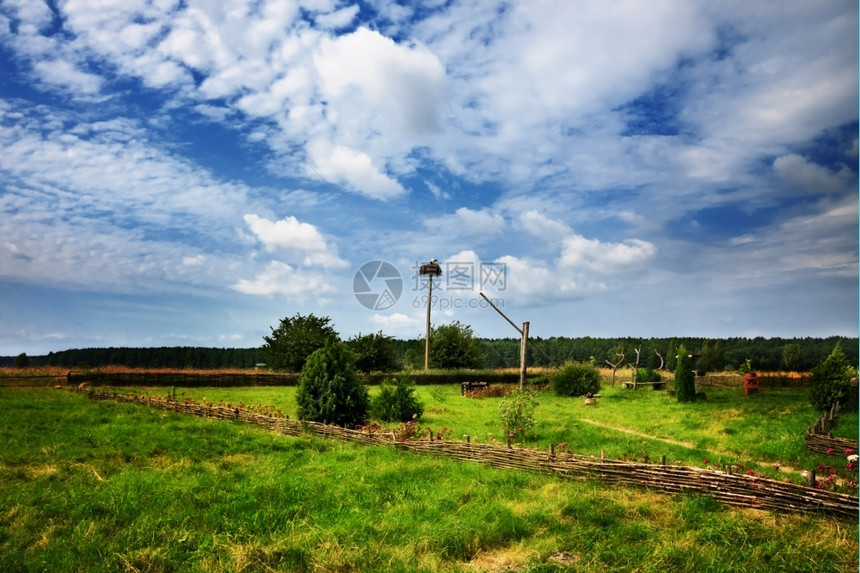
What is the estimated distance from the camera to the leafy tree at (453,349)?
4209 centimetres

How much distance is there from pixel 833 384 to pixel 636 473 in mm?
12279

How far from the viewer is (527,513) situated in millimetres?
6988

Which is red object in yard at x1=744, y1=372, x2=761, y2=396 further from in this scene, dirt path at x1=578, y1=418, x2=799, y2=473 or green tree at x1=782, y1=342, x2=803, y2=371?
green tree at x1=782, y1=342, x2=803, y2=371

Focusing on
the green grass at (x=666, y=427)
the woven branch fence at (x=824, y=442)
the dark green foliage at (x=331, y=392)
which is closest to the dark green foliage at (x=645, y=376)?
the green grass at (x=666, y=427)

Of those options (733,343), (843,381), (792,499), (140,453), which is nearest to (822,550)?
(792,499)

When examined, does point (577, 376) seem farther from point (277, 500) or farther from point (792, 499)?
point (277, 500)

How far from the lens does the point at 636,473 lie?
8.58 meters

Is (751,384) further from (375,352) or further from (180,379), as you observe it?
(180,379)

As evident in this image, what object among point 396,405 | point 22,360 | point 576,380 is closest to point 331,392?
point 396,405

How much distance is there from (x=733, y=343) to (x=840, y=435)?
69.3 meters

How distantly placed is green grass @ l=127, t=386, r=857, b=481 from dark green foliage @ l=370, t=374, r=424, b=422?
0.64 m

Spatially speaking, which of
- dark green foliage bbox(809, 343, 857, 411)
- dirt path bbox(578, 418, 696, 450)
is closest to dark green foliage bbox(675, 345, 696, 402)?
dark green foliage bbox(809, 343, 857, 411)

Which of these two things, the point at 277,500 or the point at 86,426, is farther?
the point at 86,426

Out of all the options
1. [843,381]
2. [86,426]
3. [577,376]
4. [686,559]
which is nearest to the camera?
[686,559]
